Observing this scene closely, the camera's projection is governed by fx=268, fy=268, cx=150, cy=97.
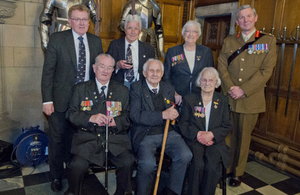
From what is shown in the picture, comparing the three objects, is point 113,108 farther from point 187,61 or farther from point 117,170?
point 187,61

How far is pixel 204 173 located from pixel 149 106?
0.69 meters

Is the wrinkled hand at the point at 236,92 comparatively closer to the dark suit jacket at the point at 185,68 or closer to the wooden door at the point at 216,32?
the dark suit jacket at the point at 185,68

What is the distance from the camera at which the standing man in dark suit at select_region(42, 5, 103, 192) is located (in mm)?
2250

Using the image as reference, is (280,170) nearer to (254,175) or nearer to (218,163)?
(254,175)

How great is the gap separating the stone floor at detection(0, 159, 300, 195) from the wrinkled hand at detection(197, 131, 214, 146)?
57 cm

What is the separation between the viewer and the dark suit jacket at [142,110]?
2.17 meters

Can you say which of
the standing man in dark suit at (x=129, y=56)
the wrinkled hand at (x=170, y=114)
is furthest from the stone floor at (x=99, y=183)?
the standing man in dark suit at (x=129, y=56)

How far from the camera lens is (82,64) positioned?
2346 millimetres

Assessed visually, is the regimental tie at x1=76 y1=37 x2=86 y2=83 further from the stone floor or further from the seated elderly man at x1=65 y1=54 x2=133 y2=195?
the stone floor

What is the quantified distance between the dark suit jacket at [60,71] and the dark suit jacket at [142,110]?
1.84 ft

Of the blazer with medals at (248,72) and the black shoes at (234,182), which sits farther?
the black shoes at (234,182)

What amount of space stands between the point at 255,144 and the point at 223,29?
1.76 m

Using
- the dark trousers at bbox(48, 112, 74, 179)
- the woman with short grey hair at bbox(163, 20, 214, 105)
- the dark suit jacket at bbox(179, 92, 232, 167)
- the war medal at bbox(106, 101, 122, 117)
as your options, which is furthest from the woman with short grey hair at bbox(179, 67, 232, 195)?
the dark trousers at bbox(48, 112, 74, 179)

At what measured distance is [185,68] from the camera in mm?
2584
